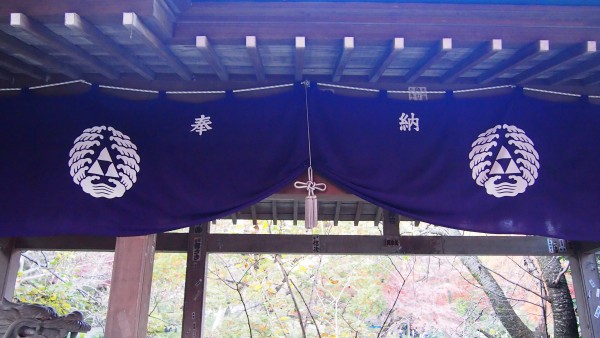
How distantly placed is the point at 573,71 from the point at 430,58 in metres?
1.15

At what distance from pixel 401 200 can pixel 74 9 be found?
2.36m

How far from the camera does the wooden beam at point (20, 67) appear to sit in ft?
10.2

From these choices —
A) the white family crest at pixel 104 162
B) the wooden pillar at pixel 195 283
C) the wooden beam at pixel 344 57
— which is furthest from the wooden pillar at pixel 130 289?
the wooden pillar at pixel 195 283

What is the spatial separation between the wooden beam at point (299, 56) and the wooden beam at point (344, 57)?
25 centimetres

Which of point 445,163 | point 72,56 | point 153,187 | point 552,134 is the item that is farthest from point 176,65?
point 552,134

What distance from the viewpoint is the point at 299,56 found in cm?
290

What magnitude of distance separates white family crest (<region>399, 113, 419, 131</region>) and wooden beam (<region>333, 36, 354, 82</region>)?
1.90 ft

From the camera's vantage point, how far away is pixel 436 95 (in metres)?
3.46

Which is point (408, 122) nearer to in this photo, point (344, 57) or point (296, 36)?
point (344, 57)

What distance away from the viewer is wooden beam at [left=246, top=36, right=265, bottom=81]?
2.75 m

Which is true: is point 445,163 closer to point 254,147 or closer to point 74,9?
point 254,147

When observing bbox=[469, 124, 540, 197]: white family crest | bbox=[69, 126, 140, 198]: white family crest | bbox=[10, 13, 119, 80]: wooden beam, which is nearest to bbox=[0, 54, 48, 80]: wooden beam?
bbox=[10, 13, 119, 80]: wooden beam

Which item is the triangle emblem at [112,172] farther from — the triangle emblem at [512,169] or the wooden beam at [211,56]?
the triangle emblem at [512,169]

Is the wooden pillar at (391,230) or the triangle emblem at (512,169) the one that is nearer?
the triangle emblem at (512,169)
